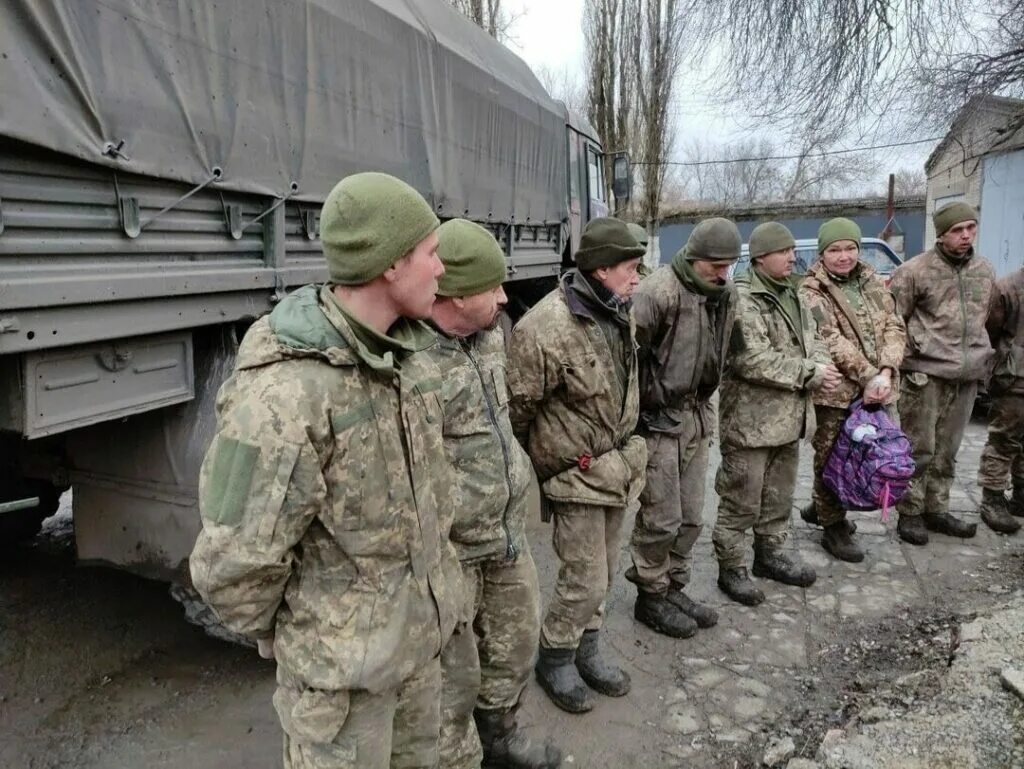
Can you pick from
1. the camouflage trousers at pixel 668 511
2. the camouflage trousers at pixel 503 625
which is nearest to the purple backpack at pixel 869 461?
the camouflage trousers at pixel 668 511

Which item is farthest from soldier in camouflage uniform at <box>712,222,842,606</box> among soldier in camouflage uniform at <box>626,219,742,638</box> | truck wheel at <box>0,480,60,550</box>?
truck wheel at <box>0,480,60,550</box>

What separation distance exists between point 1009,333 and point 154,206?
179 inches

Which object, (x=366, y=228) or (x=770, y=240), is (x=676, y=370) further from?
(x=366, y=228)

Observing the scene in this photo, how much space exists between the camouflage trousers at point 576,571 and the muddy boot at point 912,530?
2323mm

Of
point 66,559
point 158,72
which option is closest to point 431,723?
point 158,72

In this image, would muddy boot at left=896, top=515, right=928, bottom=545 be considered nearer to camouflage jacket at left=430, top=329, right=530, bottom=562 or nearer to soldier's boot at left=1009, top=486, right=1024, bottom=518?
soldier's boot at left=1009, top=486, right=1024, bottom=518

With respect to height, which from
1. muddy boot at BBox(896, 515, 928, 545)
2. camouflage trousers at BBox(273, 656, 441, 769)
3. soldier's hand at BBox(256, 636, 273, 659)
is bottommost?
muddy boot at BBox(896, 515, 928, 545)

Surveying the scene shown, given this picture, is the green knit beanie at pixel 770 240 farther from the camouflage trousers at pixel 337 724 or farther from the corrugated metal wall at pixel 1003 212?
the corrugated metal wall at pixel 1003 212

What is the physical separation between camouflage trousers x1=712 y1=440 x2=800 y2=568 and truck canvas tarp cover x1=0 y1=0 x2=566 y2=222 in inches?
85.0

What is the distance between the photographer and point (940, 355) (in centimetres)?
412

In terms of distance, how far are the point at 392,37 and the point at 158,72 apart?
1.67m

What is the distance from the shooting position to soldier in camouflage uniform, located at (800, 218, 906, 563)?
147 inches

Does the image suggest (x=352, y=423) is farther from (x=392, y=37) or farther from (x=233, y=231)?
(x=392, y=37)

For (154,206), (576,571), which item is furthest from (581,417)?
(154,206)
